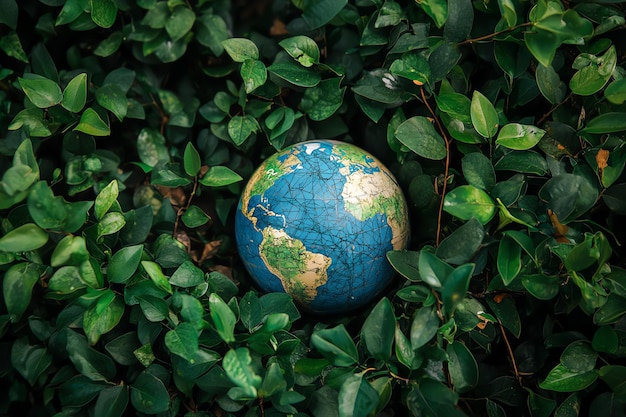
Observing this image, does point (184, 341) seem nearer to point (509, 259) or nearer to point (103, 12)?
point (509, 259)

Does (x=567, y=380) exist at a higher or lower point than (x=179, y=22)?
lower

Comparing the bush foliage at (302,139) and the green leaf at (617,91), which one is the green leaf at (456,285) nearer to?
the bush foliage at (302,139)

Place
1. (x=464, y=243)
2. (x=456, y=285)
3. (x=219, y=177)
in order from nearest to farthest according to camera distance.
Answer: (x=456, y=285) → (x=464, y=243) → (x=219, y=177)

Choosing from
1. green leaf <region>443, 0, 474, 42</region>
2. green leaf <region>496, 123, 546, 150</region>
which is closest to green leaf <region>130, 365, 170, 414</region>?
green leaf <region>496, 123, 546, 150</region>

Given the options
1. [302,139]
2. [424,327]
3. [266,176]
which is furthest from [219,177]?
[424,327]

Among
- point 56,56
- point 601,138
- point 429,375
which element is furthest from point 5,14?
point 601,138

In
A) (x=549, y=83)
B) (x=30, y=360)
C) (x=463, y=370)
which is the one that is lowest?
(x=30, y=360)

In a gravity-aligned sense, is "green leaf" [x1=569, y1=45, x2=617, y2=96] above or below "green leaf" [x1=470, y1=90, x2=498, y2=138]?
above

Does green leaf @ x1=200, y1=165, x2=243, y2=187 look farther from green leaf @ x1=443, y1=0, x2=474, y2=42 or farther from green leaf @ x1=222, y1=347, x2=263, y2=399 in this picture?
green leaf @ x1=443, y1=0, x2=474, y2=42
